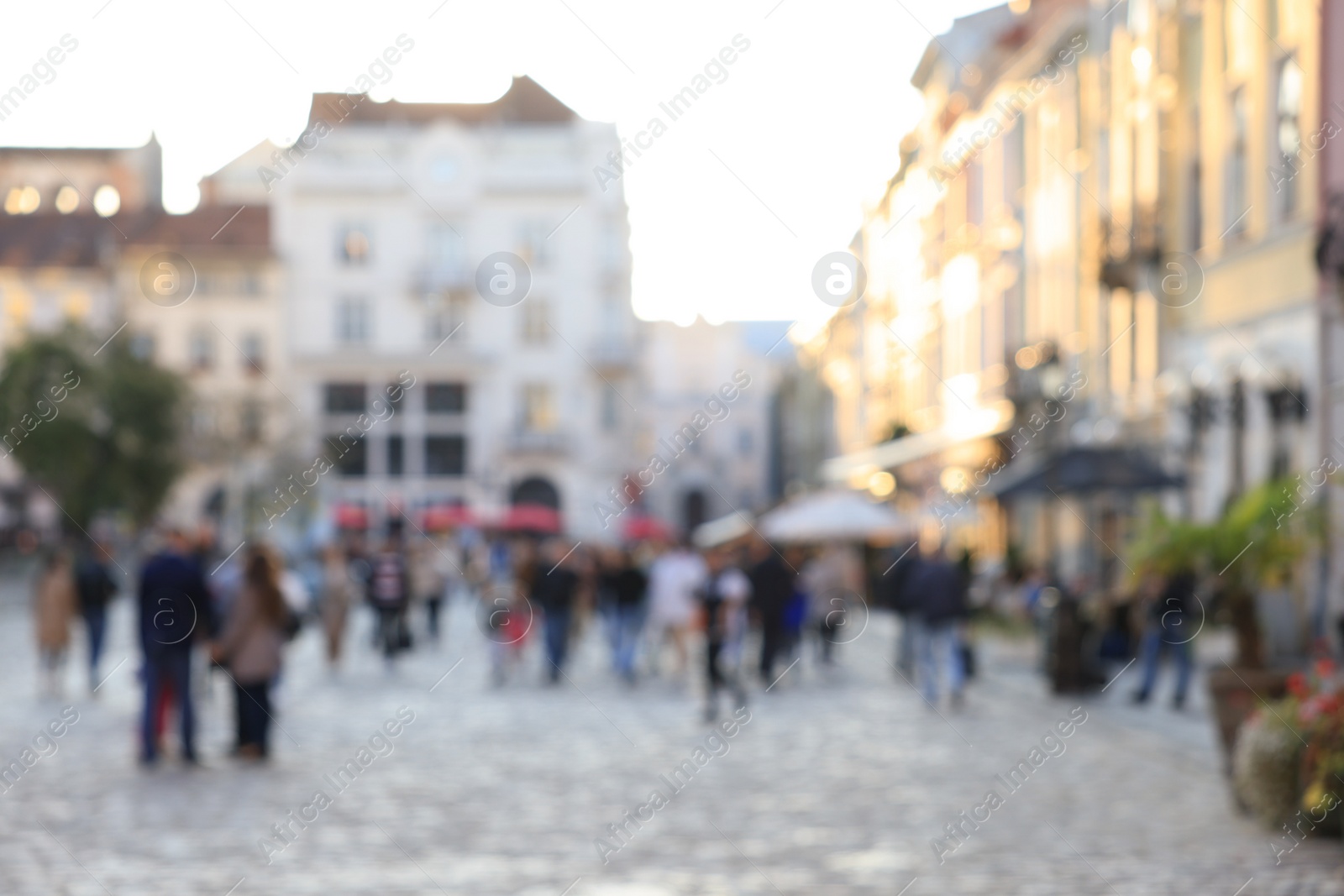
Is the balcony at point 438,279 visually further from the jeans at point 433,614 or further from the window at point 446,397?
the jeans at point 433,614

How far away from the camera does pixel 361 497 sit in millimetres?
80062

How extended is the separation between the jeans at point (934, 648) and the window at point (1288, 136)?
7550 millimetres

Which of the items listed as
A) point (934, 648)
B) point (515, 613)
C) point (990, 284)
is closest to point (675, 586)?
point (515, 613)

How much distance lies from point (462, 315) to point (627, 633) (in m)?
59.0

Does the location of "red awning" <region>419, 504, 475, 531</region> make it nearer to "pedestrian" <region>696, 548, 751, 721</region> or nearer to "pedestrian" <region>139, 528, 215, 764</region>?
"pedestrian" <region>696, 548, 751, 721</region>

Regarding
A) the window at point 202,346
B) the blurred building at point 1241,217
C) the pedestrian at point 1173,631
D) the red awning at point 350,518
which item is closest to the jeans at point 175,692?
the pedestrian at point 1173,631

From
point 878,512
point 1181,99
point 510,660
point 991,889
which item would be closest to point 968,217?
point 878,512

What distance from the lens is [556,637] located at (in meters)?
23.4

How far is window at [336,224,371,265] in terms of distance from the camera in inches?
3248

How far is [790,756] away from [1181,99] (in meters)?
17.1

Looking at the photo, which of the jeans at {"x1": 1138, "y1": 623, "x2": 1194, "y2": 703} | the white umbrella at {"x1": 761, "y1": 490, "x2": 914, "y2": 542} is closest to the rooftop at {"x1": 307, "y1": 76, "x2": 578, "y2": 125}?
the white umbrella at {"x1": 761, "y1": 490, "x2": 914, "y2": 542}

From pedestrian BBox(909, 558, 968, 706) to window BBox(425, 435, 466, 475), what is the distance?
61.9 m

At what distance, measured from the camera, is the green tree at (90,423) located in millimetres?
52719

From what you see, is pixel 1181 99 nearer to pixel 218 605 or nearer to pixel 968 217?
pixel 218 605
